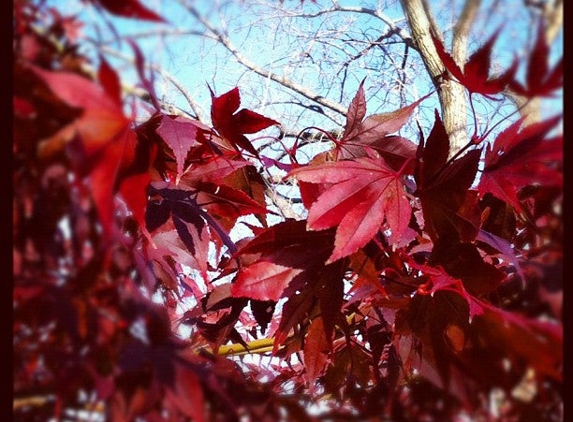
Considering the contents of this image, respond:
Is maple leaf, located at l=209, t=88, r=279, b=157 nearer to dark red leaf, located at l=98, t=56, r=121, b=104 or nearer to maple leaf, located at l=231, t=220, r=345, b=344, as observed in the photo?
maple leaf, located at l=231, t=220, r=345, b=344

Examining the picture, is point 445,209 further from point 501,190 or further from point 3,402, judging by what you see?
point 3,402

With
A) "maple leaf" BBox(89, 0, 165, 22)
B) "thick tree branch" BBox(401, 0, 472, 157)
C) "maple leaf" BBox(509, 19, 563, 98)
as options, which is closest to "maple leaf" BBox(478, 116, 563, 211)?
"maple leaf" BBox(509, 19, 563, 98)

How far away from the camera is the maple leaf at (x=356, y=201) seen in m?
0.49

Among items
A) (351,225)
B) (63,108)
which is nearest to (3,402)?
(63,108)

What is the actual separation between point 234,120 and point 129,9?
19.5 inches

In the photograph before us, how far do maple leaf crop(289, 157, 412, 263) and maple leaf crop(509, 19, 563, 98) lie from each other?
0.24 m

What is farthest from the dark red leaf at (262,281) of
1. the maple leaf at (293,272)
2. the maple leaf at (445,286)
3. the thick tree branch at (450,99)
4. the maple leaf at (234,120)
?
the thick tree branch at (450,99)

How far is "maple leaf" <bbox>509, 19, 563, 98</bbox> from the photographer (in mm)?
236

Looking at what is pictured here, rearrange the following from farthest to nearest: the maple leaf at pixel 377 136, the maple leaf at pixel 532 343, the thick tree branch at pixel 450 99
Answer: the thick tree branch at pixel 450 99, the maple leaf at pixel 377 136, the maple leaf at pixel 532 343

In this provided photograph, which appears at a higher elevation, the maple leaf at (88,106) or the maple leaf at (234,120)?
the maple leaf at (234,120)

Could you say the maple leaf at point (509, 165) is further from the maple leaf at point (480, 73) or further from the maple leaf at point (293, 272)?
the maple leaf at point (293, 272)

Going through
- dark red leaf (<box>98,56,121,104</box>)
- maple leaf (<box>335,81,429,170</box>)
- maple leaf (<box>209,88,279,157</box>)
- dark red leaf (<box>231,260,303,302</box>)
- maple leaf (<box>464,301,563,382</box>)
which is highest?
maple leaf (<box>209,88,279,157</box>)

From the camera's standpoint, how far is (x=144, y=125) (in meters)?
0.54

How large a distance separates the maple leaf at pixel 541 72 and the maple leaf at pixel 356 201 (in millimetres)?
236
